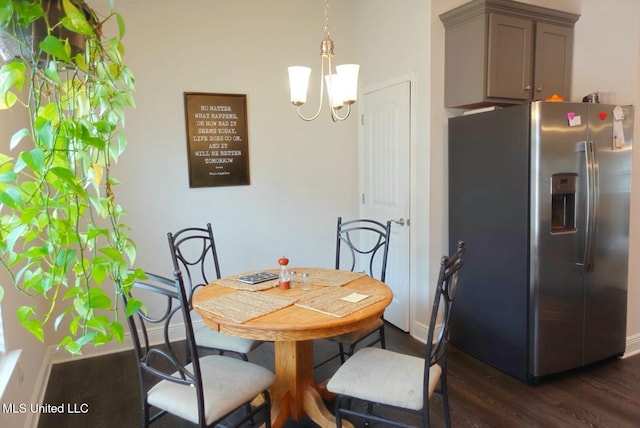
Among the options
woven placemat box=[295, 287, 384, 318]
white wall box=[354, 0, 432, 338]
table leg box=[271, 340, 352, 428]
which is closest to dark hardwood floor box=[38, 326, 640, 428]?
table leg box=[271, 340, 352, 428]

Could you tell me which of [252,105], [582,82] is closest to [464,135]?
[582,82]

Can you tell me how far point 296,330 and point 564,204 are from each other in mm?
1947

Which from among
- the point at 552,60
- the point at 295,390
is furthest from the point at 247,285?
the point at 552,60

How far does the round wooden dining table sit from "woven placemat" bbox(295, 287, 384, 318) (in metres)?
0.02

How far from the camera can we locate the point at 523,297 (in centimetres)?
254

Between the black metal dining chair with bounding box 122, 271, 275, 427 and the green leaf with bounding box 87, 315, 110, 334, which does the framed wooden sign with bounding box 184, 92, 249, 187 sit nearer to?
the black metal dining chair with bounding box 122, 271, 275, 427

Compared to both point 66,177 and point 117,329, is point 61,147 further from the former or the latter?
point 117,329

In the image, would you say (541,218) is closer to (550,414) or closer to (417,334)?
(550,414)

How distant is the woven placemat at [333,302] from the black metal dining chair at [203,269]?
426 mm

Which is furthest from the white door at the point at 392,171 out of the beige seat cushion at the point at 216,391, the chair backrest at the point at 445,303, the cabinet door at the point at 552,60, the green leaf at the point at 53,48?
the green leaf at the point at 53,48

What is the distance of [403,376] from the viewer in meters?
1.79

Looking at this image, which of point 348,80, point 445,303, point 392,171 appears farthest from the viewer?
point 392,171

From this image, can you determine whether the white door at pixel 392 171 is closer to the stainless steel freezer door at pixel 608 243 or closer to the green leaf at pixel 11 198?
the stainless steel freezer door at pixel 608 243

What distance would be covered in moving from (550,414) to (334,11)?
3422 mm
